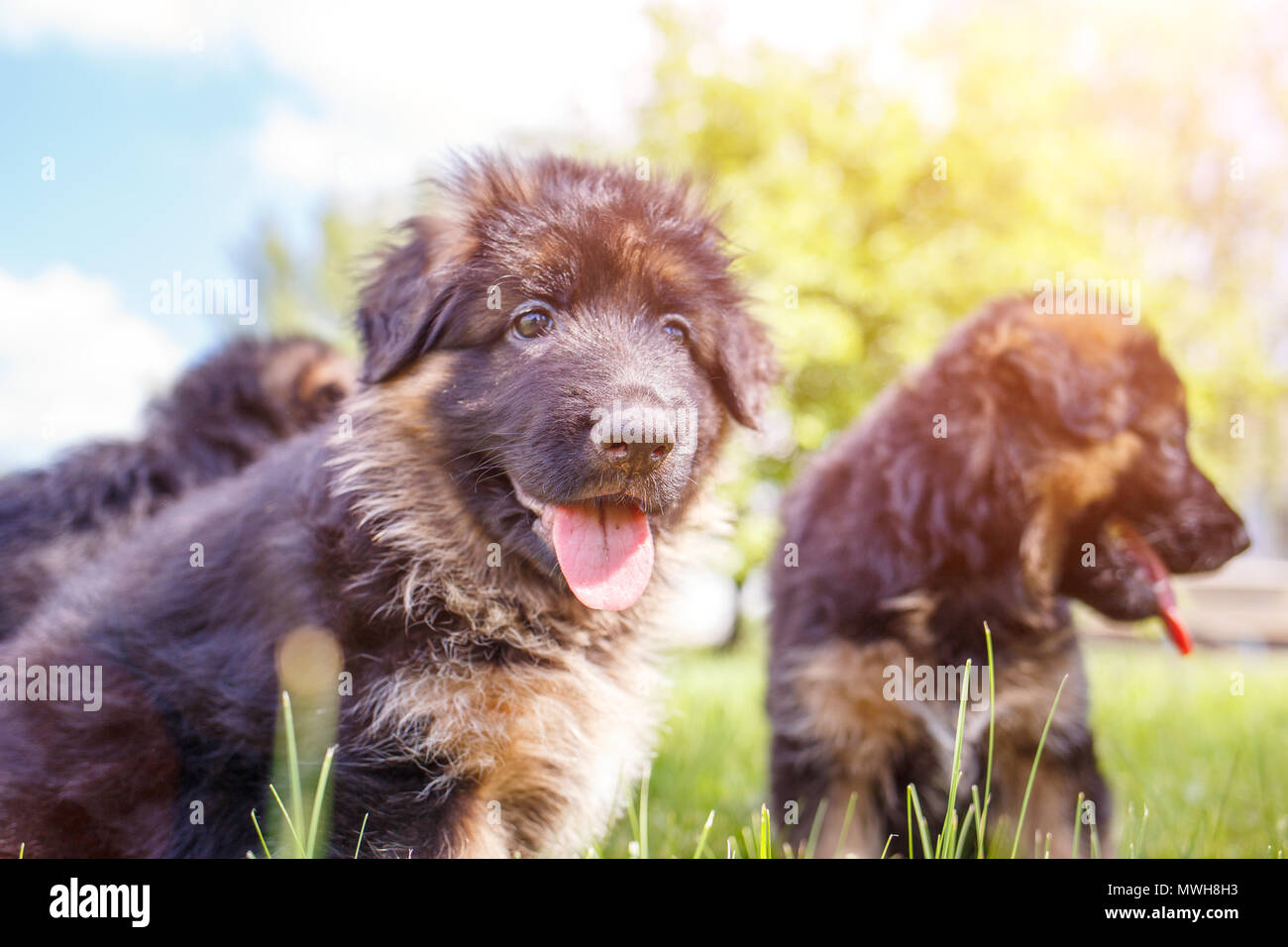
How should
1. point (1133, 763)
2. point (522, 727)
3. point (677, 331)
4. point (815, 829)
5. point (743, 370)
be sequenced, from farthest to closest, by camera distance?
point (1133, 763)
point (815, 829)
point (743, 370)
point (677, 331)
point (522, 727)

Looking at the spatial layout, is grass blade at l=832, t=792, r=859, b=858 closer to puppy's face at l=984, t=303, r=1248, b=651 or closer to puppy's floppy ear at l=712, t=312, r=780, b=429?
puppy's face at l=984, t=303, r=1248, b=651

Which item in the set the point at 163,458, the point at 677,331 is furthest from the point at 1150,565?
the point at 163,458

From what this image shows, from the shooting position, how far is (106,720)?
7.58 ft

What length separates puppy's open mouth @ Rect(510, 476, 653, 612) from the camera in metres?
2.36

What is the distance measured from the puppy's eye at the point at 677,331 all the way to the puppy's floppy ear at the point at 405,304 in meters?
0.60

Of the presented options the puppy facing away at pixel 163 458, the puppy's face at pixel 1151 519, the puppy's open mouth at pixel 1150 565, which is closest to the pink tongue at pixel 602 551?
the puppy facing away at pixel 163 458

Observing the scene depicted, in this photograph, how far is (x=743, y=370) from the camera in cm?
271

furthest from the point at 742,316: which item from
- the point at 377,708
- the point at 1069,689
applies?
the point at 1069,689

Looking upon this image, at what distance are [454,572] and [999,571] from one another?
6.53ft

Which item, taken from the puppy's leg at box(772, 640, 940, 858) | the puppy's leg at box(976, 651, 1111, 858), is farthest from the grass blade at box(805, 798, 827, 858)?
the puppy's leg at box(976, 651, 1111, 858)

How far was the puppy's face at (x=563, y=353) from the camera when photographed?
2.26m

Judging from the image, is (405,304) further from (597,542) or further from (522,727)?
(522,727)

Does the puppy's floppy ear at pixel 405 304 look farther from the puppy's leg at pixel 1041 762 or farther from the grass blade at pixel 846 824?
the puppy's leg at pixel 1041 762
